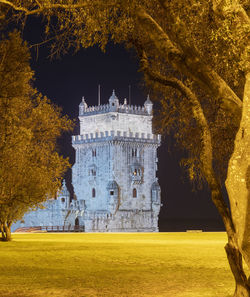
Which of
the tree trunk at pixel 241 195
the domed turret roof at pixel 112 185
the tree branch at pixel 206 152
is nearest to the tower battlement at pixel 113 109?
the domed turret roof at pixel 112 185

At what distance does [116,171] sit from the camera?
336ft

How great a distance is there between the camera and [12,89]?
1001 inches

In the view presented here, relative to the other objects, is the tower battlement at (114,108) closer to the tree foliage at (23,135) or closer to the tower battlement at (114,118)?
the tower battlement at (114,118)

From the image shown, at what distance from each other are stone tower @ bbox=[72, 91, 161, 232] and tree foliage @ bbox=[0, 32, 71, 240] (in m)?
68.8

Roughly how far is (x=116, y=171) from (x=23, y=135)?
74.9 meters

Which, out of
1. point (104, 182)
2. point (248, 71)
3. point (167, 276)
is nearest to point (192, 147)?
point (167, 276)

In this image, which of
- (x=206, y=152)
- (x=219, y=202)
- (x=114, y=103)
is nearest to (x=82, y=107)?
(x=114, y=103)

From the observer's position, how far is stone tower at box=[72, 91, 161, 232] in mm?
102062

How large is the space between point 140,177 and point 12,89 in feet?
260

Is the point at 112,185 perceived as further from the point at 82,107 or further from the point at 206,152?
the point at 206,152

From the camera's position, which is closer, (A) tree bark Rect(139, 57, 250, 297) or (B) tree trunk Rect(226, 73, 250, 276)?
(B) tree trunk Rect(226, 73, 250, 276)

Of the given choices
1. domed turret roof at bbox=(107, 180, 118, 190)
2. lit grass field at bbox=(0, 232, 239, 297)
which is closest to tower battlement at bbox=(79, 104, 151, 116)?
domed turret roof at bbox=(107, 180, 118, 190)

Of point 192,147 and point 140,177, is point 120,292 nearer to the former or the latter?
point 192,147

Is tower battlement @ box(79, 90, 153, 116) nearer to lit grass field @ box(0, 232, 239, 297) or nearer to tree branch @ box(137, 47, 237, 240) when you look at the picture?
lit grass field @ box(0, 232, 239, 297)
